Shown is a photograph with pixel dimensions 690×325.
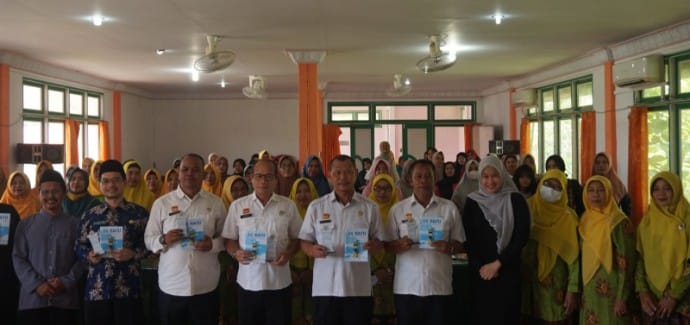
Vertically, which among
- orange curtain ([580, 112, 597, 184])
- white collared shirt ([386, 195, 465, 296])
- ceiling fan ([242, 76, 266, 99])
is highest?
ceiling fan ([242, 76, 266, 99])

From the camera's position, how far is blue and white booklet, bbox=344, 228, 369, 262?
127 inches

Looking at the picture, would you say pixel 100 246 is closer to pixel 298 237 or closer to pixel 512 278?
pixel 298 237

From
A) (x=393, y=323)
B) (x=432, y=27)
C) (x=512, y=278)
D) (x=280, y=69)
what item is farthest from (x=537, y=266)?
(x=280, y=69)

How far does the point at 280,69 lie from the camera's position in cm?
1112

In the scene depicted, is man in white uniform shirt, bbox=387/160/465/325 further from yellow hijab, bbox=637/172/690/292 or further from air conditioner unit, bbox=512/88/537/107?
air conditioner unit, bbox=512/88/537/107

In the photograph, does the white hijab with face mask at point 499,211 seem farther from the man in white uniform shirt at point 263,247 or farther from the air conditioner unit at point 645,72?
the air conditioner unit at point 645,72

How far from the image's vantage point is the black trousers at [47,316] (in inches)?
140

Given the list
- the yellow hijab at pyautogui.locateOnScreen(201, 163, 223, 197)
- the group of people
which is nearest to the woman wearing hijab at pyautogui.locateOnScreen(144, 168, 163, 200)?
the yellow hijab at pyautogui.locateOnScreen(201, 163, 223, 197)

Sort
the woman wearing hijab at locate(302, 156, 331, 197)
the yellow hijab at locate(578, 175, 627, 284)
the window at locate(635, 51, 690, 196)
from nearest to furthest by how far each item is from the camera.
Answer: the yellow hijab at locate(578, 175, 627, 284), the woman wearing hijab at locate(302, 156, 331, 197), the window at locate(635, 51, 690, 196)

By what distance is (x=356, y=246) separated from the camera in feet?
10.6

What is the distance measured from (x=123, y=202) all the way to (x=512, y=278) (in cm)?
243

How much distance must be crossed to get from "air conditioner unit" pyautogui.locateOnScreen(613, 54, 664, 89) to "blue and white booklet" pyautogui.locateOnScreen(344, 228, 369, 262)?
577cm

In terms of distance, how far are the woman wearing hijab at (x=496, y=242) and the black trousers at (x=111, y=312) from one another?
2.07 meters

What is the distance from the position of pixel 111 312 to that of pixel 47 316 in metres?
0.52
